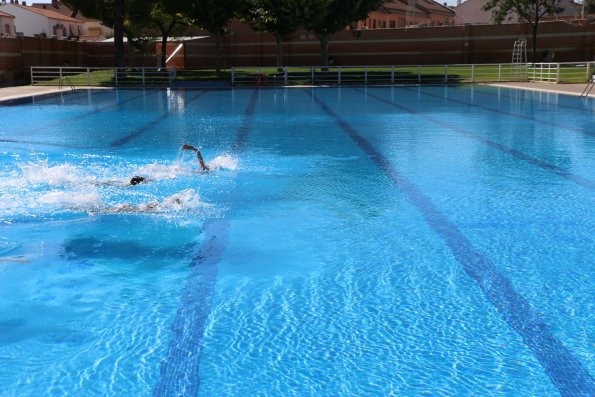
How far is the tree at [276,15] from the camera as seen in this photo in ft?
98.1

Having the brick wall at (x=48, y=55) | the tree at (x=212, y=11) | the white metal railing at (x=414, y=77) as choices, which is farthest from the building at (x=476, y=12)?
the tree at (x=212, y=11)

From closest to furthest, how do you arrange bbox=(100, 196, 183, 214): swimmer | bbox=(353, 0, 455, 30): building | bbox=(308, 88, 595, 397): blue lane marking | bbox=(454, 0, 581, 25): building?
bbox=(308, 88, 595, 397): blue lane marking, bbox=(100, 196, 183, 214): swimmer, bbox=(353, 0, 455, 30): building, bbox=(454, 0, 581, 25): building

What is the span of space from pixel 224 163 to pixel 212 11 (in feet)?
80.3

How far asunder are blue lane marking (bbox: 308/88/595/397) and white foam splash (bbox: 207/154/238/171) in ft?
10.2

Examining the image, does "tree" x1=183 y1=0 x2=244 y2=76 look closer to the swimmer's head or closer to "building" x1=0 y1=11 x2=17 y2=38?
"building" x1=0 y1=11 x2=17 y2=38

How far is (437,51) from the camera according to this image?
42094 mm

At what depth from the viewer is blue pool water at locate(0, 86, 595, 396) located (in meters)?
3.39

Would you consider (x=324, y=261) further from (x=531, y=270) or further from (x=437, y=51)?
(x=437, y=51)

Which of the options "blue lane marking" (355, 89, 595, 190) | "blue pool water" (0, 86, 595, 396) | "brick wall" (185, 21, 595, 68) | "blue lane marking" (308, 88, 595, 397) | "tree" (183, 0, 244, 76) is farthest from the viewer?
"brick wall" (185, 21, 595, 68)

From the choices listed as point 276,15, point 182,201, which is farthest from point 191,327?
point 276,15

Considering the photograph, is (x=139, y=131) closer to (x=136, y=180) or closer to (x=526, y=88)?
(x=136, y=180)

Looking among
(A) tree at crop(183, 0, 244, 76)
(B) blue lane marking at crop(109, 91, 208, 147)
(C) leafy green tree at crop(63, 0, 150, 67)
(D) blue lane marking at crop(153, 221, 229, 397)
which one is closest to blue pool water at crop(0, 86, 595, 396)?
(D) blue lane marking at crop(153, 221, 229, 397)

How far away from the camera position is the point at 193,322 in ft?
13.1

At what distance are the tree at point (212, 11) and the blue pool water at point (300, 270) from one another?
73.7 ft
